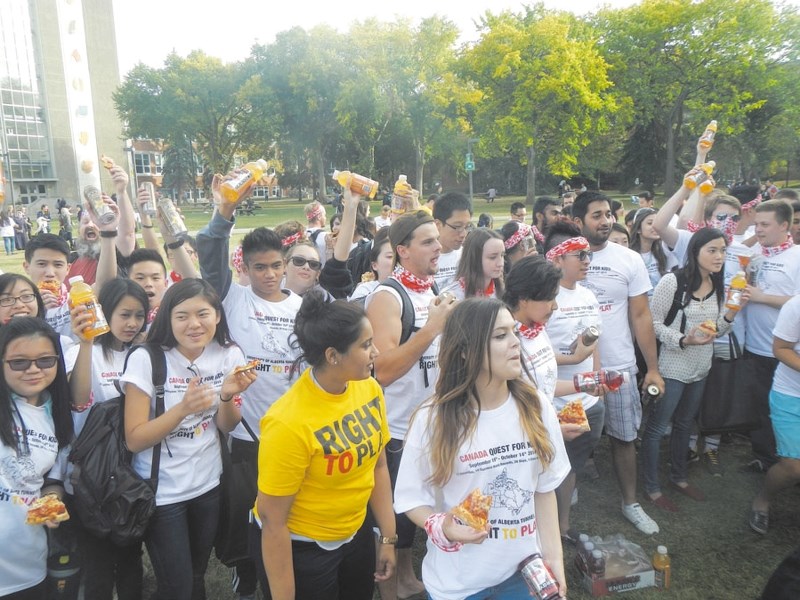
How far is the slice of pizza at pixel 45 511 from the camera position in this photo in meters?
2.50

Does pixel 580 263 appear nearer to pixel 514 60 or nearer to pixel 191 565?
pixel 191 565

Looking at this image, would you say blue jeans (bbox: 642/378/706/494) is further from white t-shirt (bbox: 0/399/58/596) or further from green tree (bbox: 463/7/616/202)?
green tree (bbox: 463/7/616/202)

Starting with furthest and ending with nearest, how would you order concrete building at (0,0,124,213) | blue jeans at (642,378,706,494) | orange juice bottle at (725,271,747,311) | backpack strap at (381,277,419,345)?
concrete building at (0,0,124,213) < blue jeans at (642,378,706,494) < orange juice bottle at (725,271,747,311) < backpack strap at (381,277,419,345)

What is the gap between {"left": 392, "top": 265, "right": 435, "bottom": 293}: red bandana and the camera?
132 inches

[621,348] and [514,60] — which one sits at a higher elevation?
[514,60]

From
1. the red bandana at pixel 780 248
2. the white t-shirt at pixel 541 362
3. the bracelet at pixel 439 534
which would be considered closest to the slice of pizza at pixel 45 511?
the bracelet at pixel 439 534

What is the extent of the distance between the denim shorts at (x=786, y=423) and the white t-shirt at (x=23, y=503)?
4.57 m

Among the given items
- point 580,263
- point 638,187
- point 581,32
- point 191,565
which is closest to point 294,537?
point 191,565

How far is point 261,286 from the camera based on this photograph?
3.59 meters

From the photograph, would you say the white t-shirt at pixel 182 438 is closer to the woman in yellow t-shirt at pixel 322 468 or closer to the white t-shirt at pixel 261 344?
the white t-shirt at pixel 261 344

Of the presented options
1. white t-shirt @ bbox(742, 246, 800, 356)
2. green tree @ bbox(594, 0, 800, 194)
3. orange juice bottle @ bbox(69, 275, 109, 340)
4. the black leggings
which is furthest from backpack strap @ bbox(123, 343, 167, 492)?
green tree @ bbox(594, 0, 800, 194)

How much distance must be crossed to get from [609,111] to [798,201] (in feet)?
114

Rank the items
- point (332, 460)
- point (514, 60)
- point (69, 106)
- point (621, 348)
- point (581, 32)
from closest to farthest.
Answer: point (332, 460) < point (621, 348) < point (514, 60) < point (581, 32) < point (69, 106)

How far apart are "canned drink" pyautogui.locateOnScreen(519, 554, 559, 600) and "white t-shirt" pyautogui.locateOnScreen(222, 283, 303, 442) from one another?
183 cm
